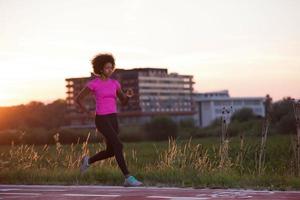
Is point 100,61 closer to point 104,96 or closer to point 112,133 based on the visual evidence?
point 104,96

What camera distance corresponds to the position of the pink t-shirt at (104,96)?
891 cm

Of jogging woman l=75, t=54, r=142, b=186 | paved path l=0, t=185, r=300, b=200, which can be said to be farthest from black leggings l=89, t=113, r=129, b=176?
paved path l=0, t=185, r=300, b=200

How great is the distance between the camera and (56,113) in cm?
13838

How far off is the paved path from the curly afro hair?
6.27ft

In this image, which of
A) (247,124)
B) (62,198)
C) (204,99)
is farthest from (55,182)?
(204,99)

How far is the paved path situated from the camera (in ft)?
23.3

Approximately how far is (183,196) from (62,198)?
1.59 meters

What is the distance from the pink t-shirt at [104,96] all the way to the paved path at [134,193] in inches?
48.3

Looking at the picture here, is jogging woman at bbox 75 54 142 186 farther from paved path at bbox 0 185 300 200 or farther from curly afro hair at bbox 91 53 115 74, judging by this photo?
paved path at bbox 0 185 300 200

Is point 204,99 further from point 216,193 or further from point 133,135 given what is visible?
point 216,193

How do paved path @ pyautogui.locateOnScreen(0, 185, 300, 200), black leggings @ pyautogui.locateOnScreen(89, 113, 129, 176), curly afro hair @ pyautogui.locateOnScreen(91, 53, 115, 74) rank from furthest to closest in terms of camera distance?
curly afro hair @ pyautogui.locateOnScreen(91, 53, 115, 74), black leggings @ pyautogui.locateOnScreen(89, 113, 129, 176), paved path @ pyautogui.locateOnScreen(0, 185, 300, 200)

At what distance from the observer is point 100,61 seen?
9.17 m

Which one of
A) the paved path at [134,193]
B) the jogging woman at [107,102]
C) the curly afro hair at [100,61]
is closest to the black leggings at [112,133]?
the jogging woman at [107,102]

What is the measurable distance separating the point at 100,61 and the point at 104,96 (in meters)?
0.64
